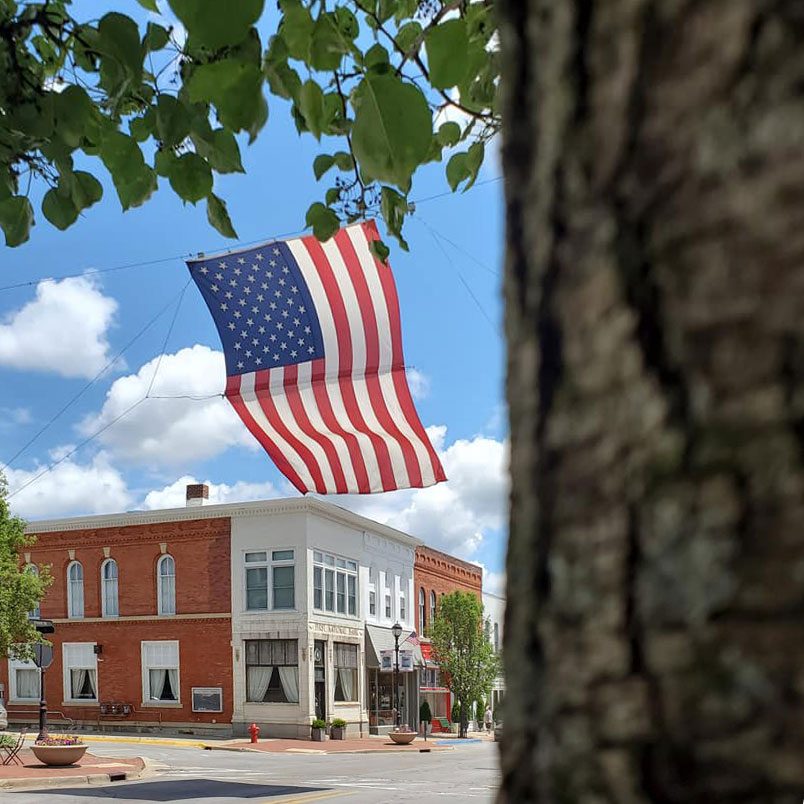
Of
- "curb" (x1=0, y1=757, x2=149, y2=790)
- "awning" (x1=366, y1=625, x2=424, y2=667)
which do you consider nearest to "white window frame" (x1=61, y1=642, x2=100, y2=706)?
"awning" (x1=366, y1=625, x2=424, y2=667)

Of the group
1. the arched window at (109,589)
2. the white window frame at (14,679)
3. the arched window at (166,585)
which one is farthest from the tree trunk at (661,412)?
the white window frame at (14,679)

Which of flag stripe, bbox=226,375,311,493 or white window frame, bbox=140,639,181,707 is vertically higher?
flag stripe, bbox=226,375,311,493

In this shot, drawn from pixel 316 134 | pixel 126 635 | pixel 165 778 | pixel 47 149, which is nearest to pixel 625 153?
pixel 316 134

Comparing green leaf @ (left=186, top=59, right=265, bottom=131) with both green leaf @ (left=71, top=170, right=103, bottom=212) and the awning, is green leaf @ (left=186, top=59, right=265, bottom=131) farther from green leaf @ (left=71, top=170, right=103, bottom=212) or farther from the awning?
the awning

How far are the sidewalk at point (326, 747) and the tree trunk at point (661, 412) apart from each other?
1227 inches

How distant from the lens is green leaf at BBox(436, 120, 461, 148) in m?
3.85

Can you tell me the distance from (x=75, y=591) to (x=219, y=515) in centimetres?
730

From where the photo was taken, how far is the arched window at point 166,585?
37688mm

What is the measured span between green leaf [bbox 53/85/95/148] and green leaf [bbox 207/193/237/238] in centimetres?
52

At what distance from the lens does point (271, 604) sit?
3584 cm

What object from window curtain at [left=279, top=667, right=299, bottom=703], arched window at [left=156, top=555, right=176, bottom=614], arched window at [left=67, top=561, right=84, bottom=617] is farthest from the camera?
arched window at [left=67, top=561, right=84, bottom=617]

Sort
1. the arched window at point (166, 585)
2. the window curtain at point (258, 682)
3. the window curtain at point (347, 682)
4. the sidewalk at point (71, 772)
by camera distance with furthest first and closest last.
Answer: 1. the arched window at point (166, 585)
2. the window curtain at point (347, 682)
3. the window curtain at point (258, 682)
4. the sidewalk at point (71, 772)

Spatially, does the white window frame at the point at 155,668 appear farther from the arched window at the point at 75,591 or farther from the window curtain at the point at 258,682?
the arched window at the point at 75,591

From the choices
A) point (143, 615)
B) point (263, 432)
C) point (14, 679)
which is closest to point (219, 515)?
point (143, 615)
